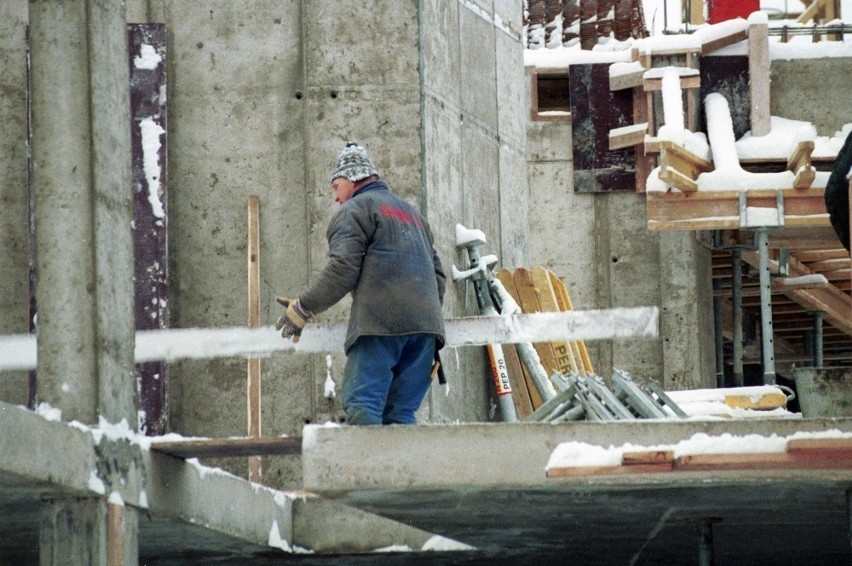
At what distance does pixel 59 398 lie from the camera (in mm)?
9664

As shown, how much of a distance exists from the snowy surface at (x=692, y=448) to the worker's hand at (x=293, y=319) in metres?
1.75

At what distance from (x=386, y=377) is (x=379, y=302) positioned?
0.43 meters

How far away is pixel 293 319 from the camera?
10234 mm

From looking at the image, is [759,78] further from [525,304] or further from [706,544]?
[706,544]

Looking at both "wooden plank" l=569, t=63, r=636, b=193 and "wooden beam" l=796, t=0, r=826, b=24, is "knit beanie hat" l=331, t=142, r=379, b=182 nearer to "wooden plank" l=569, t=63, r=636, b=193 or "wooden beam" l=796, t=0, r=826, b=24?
"wooden plank" l=569, t=63, r=636, b=193

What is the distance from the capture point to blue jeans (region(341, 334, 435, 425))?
32.9ft

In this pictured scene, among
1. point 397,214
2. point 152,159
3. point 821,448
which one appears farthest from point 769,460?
point 152,159

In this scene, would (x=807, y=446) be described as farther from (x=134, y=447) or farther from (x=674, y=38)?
(x=674, y=38)

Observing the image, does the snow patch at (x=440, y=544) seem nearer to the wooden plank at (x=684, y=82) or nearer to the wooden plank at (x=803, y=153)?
the wooden plank at (x=803, y=153)

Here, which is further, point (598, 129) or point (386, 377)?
point (598, 129)

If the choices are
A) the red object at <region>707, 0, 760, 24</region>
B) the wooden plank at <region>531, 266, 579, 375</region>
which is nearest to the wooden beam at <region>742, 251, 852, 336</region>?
the red object at <region>707, 0, 760, 24</region>

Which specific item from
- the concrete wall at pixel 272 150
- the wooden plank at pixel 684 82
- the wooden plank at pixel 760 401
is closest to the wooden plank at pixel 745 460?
the concrete wall at pixel 272 150

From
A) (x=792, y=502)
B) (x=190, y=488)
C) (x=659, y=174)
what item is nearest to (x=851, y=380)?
(x=792, y=502)

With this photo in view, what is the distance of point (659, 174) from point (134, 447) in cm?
884
